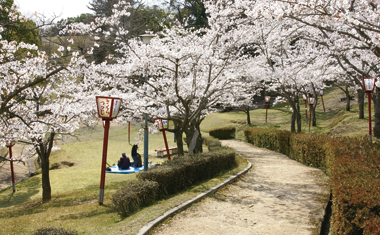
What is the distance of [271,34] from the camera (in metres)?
14.4

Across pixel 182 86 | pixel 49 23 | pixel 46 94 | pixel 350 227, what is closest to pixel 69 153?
pixel 46 94

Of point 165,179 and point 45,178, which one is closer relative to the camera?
point 165,179

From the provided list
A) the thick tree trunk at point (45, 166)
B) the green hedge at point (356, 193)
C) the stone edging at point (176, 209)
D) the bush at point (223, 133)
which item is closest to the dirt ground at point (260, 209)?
the stone edging at point (176, 209)

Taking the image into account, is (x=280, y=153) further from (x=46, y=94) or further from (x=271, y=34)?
(x=46, y=94)

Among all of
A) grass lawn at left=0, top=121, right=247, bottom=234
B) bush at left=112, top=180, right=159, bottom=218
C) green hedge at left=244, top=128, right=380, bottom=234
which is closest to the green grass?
grass lawn at left=0, top=121, right=247, bottom=234

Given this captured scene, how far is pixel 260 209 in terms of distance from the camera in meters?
6.00

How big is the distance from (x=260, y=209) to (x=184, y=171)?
8.54 ft

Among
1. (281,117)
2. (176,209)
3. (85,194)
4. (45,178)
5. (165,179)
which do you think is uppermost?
(281,117)

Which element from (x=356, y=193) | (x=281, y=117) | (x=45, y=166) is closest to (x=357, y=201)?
(x=356, y=193)

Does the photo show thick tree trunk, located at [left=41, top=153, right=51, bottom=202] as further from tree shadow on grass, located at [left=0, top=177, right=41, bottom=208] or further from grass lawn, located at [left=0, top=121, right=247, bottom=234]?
tree shadow on grass, located at [left=0, top=177, right=41, bottom=208]

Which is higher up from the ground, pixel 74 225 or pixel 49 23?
pixel 49 23

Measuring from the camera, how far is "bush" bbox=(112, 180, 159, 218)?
6055 millimetres

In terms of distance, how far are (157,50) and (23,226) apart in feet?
19.0

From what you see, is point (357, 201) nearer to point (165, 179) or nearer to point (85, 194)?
point (165, 179)
